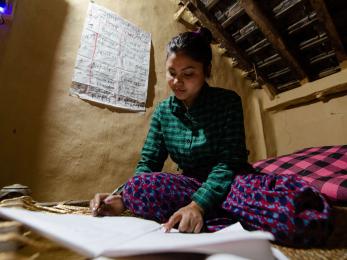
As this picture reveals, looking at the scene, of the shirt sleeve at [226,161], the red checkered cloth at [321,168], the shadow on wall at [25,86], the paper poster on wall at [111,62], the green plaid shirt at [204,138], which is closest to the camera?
the shirt sleeve at [226,161]

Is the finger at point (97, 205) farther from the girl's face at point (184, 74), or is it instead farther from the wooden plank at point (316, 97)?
the wooden plank at point (316, 97)

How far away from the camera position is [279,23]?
1.82 meters

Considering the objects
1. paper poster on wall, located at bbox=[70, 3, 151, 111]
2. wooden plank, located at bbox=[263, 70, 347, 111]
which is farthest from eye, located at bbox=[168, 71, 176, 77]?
wooden plank, located at bbox=[263, 70, 347, 111]

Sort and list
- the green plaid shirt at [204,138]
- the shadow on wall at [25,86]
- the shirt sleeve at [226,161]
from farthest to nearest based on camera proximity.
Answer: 1. the shadow on wall at [25,86]
2. the green plaid shirt at [204,138]
3. the shirt sleeve at [226,161]

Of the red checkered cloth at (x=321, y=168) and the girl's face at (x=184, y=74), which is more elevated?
the girl's face at (x=184, y=74)

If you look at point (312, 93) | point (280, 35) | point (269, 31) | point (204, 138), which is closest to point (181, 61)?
point (204, 138)

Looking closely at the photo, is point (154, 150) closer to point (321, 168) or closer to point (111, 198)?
point (111, 198)

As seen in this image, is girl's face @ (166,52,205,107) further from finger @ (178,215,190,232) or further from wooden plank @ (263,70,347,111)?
wooden plank @ (263,70,347,111)

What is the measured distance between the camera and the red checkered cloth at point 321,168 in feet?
3.27

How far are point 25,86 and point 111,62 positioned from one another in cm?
55

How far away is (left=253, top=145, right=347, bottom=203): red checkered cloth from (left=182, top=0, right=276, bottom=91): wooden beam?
1065mm

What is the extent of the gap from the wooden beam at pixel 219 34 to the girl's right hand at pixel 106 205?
5.54ft

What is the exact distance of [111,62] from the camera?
1.56m

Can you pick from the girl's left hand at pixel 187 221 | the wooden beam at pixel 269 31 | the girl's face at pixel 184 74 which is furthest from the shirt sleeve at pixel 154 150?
the wooden beam at pixel 269 31
